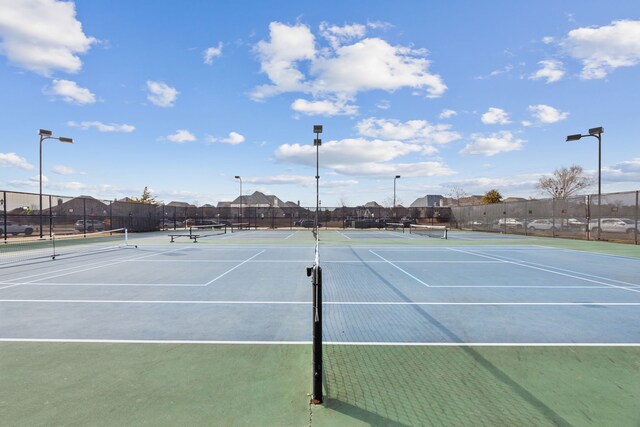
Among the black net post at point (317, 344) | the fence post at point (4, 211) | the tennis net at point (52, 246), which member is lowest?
the tennis net at point (52, 246)

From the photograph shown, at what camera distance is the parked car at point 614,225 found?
21719 mm

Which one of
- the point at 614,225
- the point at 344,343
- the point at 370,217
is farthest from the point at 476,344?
the point at 370,217

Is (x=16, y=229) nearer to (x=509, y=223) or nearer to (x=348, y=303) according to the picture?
(x=348, y=303)

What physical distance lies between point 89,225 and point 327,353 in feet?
101

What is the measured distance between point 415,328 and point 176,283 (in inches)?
253

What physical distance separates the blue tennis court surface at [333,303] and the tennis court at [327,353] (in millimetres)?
46

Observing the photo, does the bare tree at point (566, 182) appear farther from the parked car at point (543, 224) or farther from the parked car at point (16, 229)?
the parked car at point (16, 229)

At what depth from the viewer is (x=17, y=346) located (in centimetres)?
461

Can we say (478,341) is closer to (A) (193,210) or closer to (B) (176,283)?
(B) (176,283)

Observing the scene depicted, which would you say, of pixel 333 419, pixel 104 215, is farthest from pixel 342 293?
pixel 104 215

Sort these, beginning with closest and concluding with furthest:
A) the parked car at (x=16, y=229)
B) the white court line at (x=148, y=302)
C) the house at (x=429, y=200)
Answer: the white court line at (x=148, y=302)
the parked car at (x=16, y=229)
the house at (x=429, y=200)

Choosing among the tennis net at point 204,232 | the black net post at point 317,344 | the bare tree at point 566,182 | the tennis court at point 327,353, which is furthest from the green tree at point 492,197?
the black net post at point 317,344

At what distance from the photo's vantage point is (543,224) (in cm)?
2880

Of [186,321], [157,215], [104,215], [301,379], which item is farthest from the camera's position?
[157,215]
